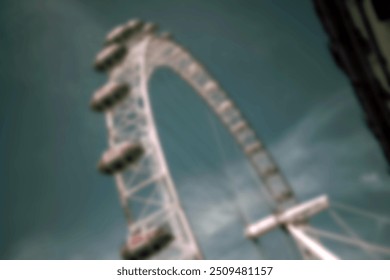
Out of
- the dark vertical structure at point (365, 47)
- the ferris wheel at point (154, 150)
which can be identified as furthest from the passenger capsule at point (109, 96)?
the dark vertical structure at point (365, 47)

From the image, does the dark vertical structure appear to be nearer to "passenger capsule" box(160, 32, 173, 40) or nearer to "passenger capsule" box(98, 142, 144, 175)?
"passenger capsule" box(98, 142, 144, 175)

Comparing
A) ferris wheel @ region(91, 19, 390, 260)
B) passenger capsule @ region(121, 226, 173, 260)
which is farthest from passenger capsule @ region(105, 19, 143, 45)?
passenger capsule @ region(121, 226, 173, 260)

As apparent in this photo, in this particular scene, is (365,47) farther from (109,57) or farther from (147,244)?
(109,57)

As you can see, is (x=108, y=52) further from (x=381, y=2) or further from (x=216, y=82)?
(x=381, y=2)

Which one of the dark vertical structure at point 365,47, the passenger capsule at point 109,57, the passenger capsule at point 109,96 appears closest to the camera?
the dark vertical structure at point 365,47

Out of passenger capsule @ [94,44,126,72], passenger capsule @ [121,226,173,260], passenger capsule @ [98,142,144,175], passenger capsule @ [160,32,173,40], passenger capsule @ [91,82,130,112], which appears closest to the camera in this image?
passenger capsule @ [121,226,173,260]

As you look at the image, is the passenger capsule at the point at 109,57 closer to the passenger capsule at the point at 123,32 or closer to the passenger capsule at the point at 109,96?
the passenger capsule at the point at 123,32

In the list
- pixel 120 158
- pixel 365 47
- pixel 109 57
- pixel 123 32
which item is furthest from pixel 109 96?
pixel 365 47
